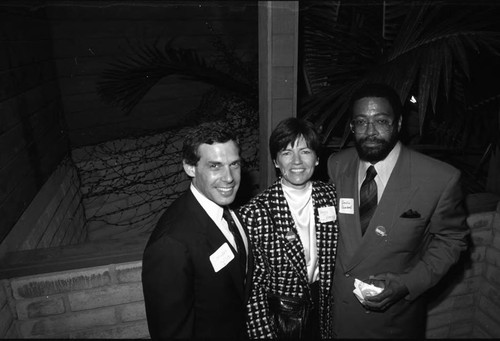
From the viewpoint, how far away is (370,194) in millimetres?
1795

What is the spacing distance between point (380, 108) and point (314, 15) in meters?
1.43

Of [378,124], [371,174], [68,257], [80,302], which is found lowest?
[80,302]

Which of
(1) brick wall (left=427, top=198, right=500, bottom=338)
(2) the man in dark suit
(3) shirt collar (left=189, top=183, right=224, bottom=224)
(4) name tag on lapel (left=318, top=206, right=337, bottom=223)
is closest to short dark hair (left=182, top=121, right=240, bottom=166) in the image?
(2) the man in dark suit

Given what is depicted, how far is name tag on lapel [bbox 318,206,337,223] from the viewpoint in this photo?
182 cm

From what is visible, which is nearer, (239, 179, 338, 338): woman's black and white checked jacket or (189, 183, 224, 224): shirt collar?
(189, 183, 224, 224): shirt collar

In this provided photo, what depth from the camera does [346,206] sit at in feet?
5.99

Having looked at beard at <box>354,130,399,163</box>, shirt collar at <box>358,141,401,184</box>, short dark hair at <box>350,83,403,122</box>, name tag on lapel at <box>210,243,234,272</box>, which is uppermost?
short dark hair at <box>350,83,403,122</box>

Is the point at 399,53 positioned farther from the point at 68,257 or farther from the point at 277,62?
the point at 68,257

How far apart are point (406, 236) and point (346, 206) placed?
0.32 meters

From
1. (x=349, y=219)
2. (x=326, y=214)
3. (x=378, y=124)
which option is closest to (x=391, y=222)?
(x=349, y=219)

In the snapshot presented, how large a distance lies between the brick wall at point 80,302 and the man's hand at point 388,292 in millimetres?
1409

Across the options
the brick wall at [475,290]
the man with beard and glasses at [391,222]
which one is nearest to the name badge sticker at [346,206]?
the man with beard and glasses at [391,222]

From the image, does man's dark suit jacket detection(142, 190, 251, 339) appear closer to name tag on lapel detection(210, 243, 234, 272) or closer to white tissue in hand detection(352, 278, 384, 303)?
name tag on lapel detection(210, 243, 234, 272)

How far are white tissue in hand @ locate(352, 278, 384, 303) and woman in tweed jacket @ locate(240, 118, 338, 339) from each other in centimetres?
21
